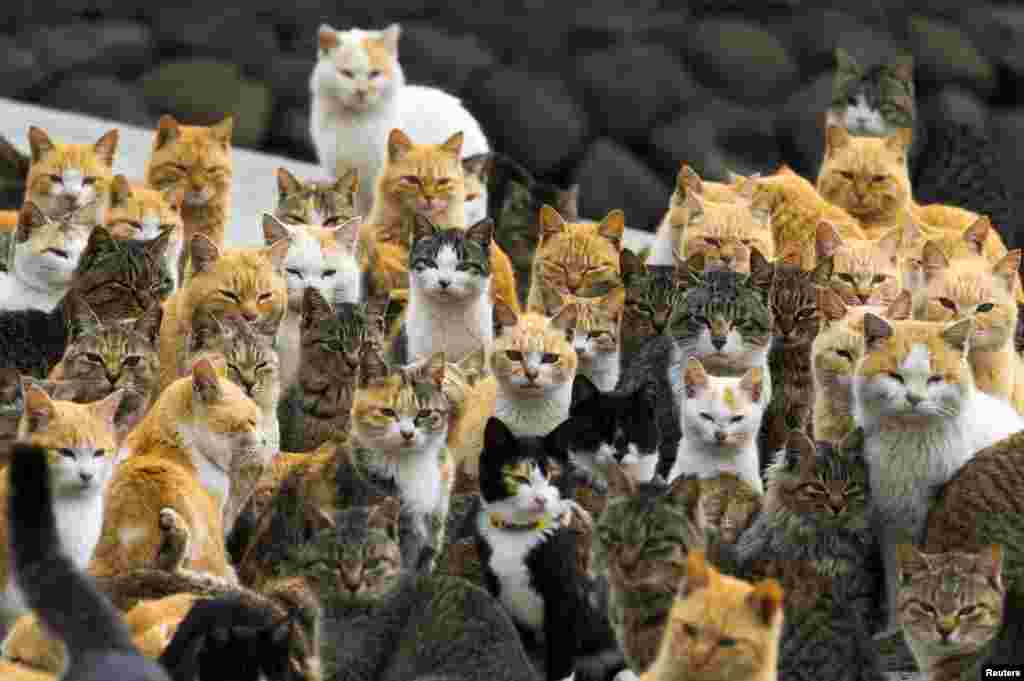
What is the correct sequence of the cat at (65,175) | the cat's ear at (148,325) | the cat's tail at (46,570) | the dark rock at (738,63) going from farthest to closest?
1. the dark rock at (738,63)
2. the cat at (65,175)
3. the cat's ear at (148,325)
4. the cat's tail at (46,570)

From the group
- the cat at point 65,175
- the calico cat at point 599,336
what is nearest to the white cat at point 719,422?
the calico cat at point 599,336

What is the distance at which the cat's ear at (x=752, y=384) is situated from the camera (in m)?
6.15

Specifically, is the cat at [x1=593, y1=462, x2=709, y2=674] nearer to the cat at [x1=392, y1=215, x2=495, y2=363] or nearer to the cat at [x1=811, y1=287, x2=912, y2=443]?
the cat at [x1=811, y1=287, x2=912, y2=443]

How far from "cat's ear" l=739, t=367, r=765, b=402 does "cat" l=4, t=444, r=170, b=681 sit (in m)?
2.28

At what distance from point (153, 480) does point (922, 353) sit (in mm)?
1900

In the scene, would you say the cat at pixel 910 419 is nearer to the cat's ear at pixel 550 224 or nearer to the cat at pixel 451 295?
the cat at pixel 451 295

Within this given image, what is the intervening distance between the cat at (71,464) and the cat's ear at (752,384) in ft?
5.23

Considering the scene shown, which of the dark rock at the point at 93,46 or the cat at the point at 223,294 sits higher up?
the cat at the point at 223,294

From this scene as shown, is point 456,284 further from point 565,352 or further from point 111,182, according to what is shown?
point 111,182

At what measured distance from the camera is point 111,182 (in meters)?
7.60

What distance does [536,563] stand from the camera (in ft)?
18.6

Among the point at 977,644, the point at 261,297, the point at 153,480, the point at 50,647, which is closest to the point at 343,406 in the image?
the point at 261,297

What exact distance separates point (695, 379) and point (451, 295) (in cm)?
105

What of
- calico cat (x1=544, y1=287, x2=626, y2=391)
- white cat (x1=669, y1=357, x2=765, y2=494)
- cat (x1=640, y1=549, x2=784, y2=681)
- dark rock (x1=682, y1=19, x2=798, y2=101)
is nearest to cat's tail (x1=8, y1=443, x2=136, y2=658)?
cat (x1=640, y1=549, x2=784, y2=681)
